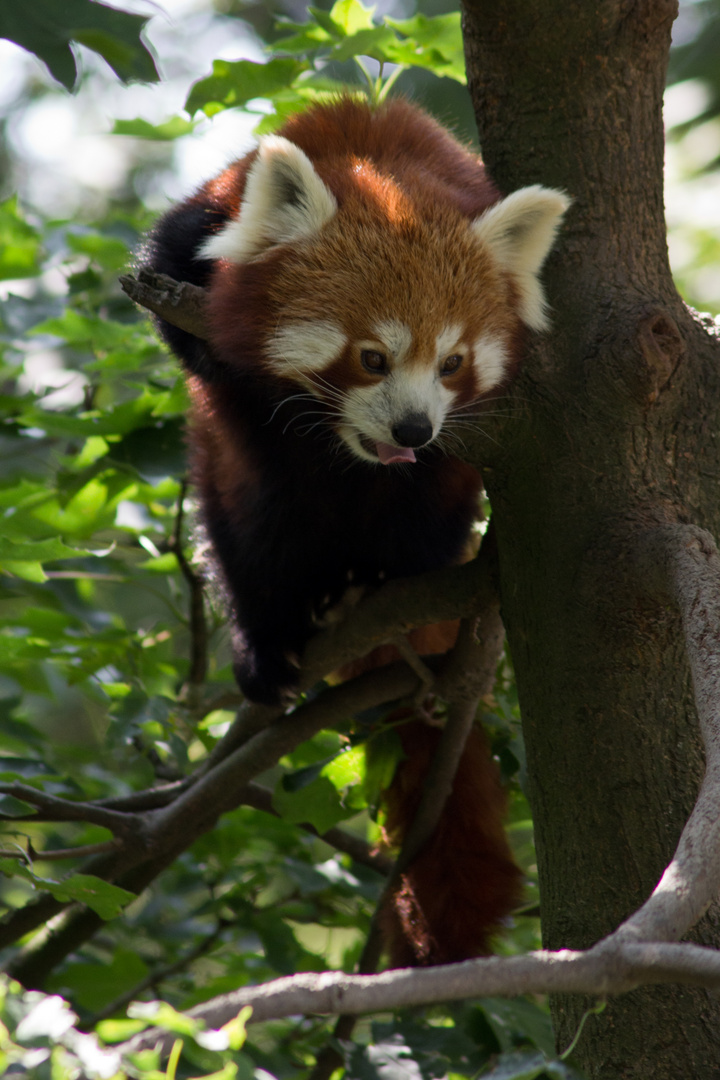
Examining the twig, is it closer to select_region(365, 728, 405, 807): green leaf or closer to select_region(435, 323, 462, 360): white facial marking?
select_region(365, 728, 405, 807): green leaf

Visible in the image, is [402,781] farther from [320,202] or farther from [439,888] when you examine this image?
[320,202]

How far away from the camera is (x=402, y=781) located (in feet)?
8.68

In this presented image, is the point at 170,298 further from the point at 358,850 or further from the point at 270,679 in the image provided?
the point at 358,850

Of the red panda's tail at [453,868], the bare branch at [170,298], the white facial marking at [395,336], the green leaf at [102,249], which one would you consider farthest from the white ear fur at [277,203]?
the red panda's tail at [453,868]

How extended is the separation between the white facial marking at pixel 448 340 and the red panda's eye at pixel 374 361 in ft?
0.36

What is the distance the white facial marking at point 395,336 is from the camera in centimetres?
191

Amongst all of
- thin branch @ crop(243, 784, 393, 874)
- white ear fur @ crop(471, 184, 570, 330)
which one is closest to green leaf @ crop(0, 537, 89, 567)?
white ear fur @ crop(471, 184, 570, 330)

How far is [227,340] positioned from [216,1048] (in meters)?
1.47

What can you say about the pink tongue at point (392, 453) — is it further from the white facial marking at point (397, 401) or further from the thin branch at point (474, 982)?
the thin branch at point (474, 982)

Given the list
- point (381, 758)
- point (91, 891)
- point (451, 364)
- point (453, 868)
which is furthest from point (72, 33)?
point (453, 868)

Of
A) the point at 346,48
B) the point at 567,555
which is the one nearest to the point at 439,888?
the point at 567,555

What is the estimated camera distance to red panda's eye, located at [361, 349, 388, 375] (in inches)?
76.2

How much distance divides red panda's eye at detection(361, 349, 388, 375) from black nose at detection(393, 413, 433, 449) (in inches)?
4.4

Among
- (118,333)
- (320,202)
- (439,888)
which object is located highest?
(320,202)
